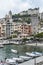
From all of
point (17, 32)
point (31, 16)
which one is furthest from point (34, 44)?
point (31, 16)

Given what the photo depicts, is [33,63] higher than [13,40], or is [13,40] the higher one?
[33,63]

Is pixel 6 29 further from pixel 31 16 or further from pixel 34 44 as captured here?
pixel 31 16

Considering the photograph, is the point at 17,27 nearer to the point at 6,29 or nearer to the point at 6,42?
the point at 6,29

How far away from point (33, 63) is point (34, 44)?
20632mm

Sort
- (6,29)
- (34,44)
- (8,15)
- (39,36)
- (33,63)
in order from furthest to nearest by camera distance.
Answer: (8,15)
(6,29)
(39,36)
(34,44)
(33,63)

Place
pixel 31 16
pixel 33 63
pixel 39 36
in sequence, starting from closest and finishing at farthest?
pixel 33 63
pixel 39 36
pixel 31 16

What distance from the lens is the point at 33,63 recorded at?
8.06 meters

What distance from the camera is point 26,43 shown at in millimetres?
28844

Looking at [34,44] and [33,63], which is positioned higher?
[33,63]

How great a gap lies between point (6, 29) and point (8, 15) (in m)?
6.38

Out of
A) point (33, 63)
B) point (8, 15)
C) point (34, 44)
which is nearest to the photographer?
point (33, 63)

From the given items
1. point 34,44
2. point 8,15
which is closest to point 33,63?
point 34,44

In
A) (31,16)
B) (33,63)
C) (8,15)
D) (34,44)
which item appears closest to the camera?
(33,63)

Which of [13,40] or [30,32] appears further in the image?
[30,32]
